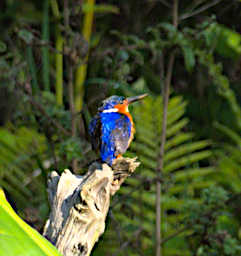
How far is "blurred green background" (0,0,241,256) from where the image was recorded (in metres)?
2.05

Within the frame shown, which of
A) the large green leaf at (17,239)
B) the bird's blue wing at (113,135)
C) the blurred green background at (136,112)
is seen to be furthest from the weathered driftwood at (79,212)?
the blurred green background at (136,112)

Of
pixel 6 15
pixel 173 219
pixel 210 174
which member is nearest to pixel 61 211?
pixel 173 219

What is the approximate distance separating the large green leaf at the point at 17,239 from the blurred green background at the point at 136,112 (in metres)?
0.81

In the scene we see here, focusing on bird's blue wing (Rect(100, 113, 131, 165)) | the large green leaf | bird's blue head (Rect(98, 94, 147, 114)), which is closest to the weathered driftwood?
bird's blue wing (Rect(100, 113, 131, 165))

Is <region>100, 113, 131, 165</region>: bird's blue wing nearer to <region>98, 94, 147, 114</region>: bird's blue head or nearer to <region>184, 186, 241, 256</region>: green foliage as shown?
<region>98, 94, 147, 114</region>: bird's blue head

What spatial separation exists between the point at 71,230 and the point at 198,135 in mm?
2910

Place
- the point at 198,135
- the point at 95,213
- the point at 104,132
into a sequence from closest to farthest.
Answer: the point at 95,213, the point at 104,132, the point at 198,135

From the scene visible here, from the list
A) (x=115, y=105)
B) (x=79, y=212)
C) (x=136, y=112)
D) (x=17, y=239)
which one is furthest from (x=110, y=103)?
(x=136, y=112)

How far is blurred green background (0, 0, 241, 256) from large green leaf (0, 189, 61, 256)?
81cm

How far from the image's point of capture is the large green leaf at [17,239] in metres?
0.89

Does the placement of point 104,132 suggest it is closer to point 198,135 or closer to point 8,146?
point 8,146

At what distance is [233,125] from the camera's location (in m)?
4.26

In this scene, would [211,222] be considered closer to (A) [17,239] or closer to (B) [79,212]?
(B) [79,212]

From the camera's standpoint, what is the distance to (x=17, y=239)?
927mm
